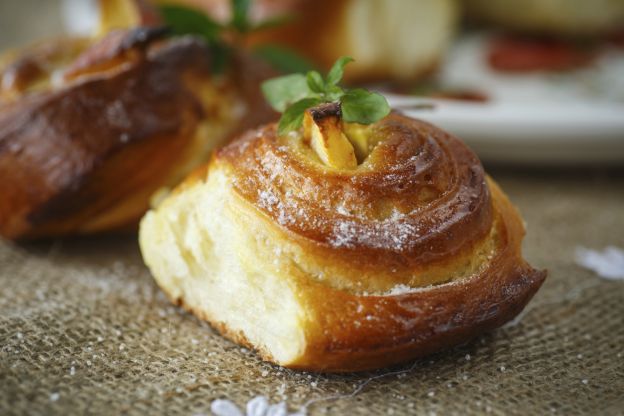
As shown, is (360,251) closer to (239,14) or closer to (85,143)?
(85,143)

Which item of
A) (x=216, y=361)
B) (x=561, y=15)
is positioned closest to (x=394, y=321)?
(x=216, y=361)

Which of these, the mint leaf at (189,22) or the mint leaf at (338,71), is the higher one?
the mint leaf at (338,71)

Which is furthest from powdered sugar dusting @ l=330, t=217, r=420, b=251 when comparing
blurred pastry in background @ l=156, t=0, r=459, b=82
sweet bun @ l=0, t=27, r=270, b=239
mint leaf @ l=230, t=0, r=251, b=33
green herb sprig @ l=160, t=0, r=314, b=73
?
blurred pastry in background @ l=156, t=0, r=459, b=82

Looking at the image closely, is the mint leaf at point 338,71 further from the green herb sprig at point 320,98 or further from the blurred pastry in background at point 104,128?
the blurred pastry in background at point 104,128

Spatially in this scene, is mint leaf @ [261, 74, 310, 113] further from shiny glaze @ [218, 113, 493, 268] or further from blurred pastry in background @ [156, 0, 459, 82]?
blurred pastry in background @ [156, 0, 459, 82]

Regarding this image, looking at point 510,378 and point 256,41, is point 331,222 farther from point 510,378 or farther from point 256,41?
point 256,41

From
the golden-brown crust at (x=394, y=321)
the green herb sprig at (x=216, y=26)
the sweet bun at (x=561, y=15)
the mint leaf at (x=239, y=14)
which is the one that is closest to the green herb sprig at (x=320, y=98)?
the golden-brown crust at (x=394, y=321)

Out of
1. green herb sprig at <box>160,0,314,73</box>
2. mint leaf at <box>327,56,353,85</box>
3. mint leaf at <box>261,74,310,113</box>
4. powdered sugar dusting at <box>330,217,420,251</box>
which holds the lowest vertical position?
powdered sugar dusting at <box>330,217,420,251</box>
